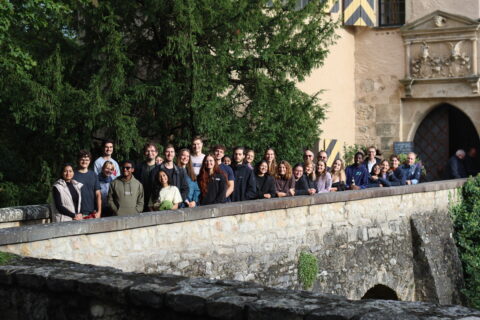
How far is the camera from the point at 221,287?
4.97 metres

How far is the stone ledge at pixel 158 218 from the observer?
7.03 meters

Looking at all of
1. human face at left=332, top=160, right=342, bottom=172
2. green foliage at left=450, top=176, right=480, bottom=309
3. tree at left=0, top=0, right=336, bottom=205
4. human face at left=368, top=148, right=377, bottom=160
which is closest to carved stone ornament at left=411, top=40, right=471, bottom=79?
green foliage at left=450, top=176, right=480, bottom=309

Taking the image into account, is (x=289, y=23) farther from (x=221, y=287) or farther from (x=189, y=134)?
(x=221, y=287)

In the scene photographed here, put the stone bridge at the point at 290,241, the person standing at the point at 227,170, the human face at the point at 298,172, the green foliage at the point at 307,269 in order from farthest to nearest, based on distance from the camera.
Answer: the human face at the point at 298,172
the green foliage at the point at 307,269
the person standing at the point at 227,170
the stone bridge at the point at 290,241

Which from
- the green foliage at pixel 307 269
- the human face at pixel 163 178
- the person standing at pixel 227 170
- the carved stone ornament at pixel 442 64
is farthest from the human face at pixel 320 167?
the carved stone ornament at pixel 442 64

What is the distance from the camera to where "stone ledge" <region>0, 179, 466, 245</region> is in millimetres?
7027

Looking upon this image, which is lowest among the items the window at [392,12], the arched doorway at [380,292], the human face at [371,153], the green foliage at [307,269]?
the arched doorway at [380,292]

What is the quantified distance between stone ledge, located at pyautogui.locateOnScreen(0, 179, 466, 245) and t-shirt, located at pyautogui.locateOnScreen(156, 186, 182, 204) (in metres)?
0.40

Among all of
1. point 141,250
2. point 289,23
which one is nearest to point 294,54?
point 289,23

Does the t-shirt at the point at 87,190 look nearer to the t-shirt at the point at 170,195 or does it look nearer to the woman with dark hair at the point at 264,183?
the t-shirt at the point at 170,195

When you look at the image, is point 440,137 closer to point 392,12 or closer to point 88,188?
point 392,12

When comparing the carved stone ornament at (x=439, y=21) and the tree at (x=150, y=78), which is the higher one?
the carved stone ornament at (x=439, y=21)

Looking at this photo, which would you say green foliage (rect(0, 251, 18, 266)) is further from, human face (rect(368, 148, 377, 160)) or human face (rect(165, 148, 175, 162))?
human face (rect(368, 148, 377, 160))

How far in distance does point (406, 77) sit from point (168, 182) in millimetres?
14618
